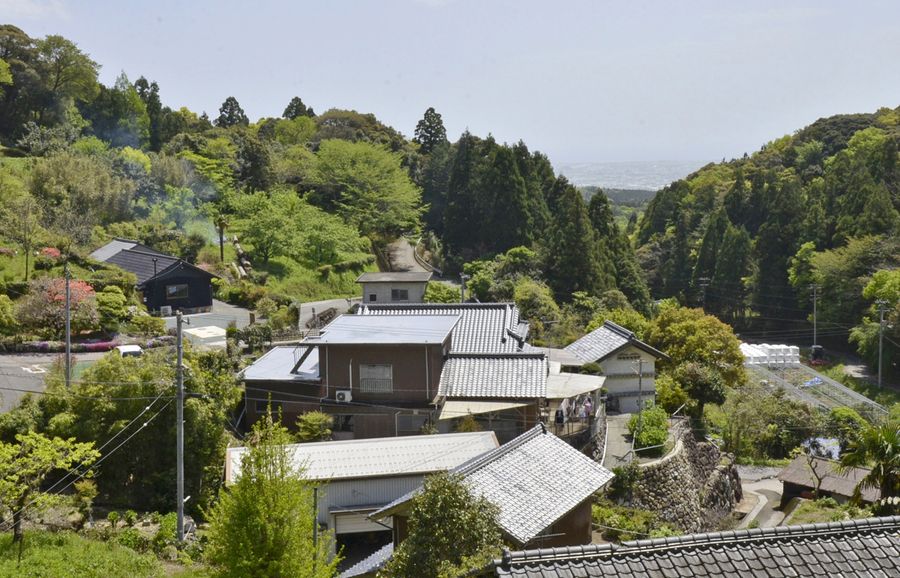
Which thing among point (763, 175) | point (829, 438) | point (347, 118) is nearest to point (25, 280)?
point (829, 438)

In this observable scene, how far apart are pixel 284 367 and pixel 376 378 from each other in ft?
9.93

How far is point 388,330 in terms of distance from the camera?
21250 mm

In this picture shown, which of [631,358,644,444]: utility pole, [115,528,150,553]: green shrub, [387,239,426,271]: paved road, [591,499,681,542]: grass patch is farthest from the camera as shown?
[387,239,426,271]: paved road

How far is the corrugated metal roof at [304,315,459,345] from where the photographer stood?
20203 millimetres

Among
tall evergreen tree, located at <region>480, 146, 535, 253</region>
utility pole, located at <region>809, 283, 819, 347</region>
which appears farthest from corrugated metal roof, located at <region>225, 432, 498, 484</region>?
utility pole, located at <region>809, 283, 819, 347</region>

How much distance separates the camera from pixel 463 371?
21250mm

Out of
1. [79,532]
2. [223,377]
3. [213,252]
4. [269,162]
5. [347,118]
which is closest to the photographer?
[79,532]

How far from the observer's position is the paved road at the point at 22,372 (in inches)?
739

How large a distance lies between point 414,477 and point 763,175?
163ft

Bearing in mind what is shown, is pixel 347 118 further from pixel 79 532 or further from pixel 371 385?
A: pixel 79 532

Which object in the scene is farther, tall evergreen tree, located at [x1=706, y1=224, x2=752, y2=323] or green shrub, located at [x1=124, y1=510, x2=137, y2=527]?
tall evergreen tree, located at [x1=706, y1=224, x2=752, y2=323]

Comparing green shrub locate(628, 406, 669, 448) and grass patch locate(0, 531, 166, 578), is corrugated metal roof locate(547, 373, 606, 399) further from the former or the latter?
grass patch locate(0, 531, 166, 578)

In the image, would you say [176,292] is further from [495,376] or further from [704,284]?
[704,284]

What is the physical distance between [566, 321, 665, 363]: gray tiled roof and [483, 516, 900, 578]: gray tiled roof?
20.0 metres
